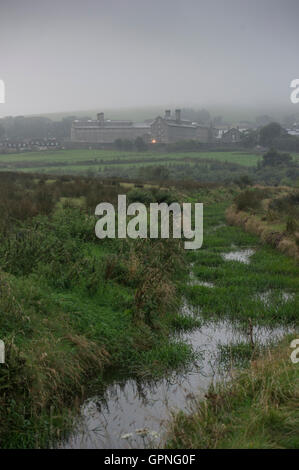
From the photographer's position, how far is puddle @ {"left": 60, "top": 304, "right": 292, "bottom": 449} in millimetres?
5887

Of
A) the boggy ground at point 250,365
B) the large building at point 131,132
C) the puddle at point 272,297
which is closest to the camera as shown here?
the boggy ground at point 250,365

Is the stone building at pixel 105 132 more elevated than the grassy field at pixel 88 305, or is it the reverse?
the stone building at pixel 105 132

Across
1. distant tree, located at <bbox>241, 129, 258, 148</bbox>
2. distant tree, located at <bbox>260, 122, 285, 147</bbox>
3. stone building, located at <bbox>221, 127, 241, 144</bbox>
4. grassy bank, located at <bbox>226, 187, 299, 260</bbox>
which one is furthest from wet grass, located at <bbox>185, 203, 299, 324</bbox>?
stone building, located at <bbox>221, 127, 241, 144</bbox>

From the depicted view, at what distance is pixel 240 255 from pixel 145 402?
31.4 ft

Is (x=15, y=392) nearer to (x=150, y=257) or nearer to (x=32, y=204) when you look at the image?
(x=150, y=257)

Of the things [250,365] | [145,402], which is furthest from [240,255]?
[145,402]

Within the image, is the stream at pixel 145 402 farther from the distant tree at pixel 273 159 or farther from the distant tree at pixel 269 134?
the distant tree at pixel 269 134

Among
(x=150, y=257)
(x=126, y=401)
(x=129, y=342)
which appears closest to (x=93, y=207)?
(x=150, y=257)

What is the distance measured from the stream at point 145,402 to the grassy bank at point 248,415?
0.30 metres

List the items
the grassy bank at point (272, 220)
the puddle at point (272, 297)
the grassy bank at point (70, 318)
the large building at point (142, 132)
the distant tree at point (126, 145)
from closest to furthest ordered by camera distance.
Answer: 1. the grassy bank at point (70, 318)
2. the puddle at point (272, 297)
3. the grassy bank at point (272, 220)
4. the distant tree at point (126, 145)
5. the large building at point (142, 132)

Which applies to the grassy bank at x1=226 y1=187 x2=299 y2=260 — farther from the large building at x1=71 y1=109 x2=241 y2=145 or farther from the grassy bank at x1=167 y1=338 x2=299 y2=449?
the large building at x1=71 y1=109 x2=241 y2=145

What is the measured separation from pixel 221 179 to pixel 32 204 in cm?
4161

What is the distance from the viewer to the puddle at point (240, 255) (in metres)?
15.1

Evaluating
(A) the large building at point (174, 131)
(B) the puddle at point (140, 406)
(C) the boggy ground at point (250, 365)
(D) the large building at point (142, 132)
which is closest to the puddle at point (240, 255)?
(C) the boggy ground at point (250, 365)
